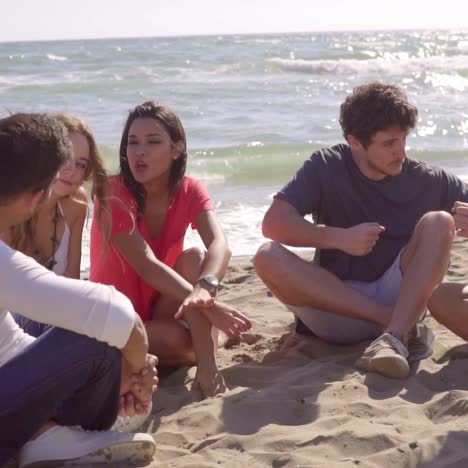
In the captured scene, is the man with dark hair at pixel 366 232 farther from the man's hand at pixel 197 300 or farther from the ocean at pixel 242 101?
the ocean at pixel 242 101

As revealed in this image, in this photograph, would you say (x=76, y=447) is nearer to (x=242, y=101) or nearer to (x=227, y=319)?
(x=227, y=319)

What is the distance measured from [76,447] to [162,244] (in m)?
1.45

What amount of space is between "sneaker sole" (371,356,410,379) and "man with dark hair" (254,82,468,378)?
0.20 meters

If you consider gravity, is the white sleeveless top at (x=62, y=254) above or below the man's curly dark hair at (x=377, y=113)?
below

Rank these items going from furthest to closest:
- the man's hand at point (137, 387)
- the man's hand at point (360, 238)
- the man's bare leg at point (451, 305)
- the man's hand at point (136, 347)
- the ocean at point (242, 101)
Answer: the ocean at point (242, 101)
the man's bare leg at point (451, 305)
the man's hand at point (360, 238)
the man's hand at point (137, 387)
the man's hand at point (136, 347)

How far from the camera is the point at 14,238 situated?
12.0 feet

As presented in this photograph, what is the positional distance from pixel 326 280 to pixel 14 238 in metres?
1.37

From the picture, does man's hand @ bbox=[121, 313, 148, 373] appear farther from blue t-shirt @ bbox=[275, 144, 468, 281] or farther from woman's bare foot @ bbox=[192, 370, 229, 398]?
blue t-shirt @ bbox=[275, 144, 468, 281]

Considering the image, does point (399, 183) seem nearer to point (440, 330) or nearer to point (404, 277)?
point (404, 277)

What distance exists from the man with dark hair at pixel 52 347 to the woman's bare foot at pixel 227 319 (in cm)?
72

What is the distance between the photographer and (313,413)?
3359 mm

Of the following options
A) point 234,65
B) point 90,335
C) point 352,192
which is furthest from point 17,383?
point 234,65

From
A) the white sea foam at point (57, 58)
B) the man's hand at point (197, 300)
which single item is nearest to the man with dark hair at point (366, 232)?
the man's hand at point (197, 300)

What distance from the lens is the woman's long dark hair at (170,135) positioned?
13.6ft
